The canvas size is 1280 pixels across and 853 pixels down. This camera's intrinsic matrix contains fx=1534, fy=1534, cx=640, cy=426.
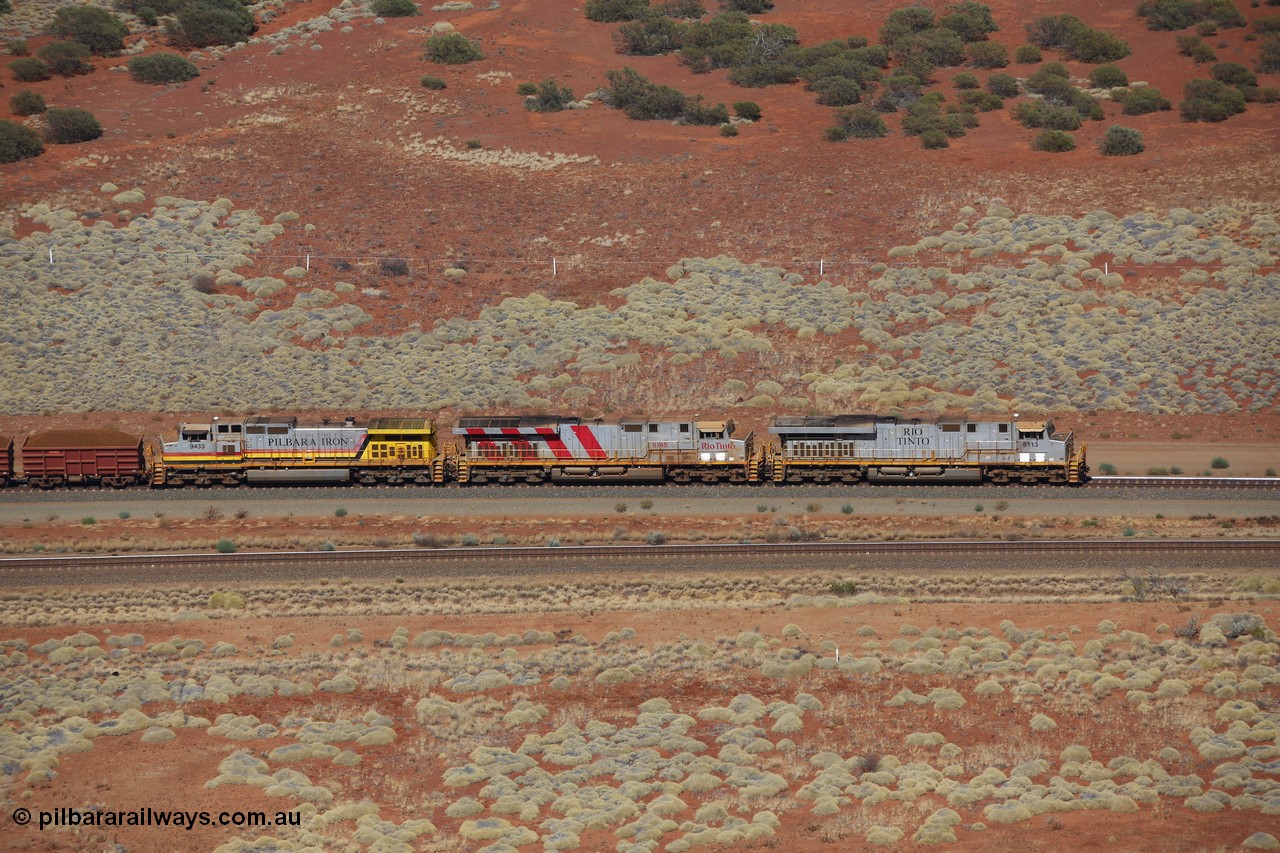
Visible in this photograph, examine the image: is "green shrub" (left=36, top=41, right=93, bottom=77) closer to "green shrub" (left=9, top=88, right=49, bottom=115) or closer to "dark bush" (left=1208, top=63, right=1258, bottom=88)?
"green shrub" (left=9, top=88, right=49, bottom=115)

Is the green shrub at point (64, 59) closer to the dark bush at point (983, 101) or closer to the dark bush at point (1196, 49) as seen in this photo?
the dark bush at point (983, 101)

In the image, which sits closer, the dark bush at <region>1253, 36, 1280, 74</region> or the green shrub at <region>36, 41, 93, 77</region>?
the dark bush at <region>1253, 36, 1280, 74</region>

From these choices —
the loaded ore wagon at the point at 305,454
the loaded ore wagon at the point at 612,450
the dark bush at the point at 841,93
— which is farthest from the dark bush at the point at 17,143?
the dark bush at the point at 841,93

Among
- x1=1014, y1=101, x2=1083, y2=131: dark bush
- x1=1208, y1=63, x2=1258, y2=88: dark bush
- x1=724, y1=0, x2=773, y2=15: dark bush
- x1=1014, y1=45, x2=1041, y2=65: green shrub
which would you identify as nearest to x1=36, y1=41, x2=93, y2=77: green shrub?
x1=724, y1=0, x2=773, y2=15: dark bush

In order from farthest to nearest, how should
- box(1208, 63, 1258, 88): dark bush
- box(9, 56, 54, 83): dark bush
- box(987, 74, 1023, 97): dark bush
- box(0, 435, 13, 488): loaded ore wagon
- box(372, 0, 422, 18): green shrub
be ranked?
box(372, 0, 422, 18): green shrub, box(9, 56, 54, 83): dark bush, box(987, 74, 1023, 97): dark bush, box(1208, 63, 1258, 88): dark bush, box(0, 435, 13, 488): loaded ore wagon

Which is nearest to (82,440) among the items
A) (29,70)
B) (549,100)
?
(549,100)
